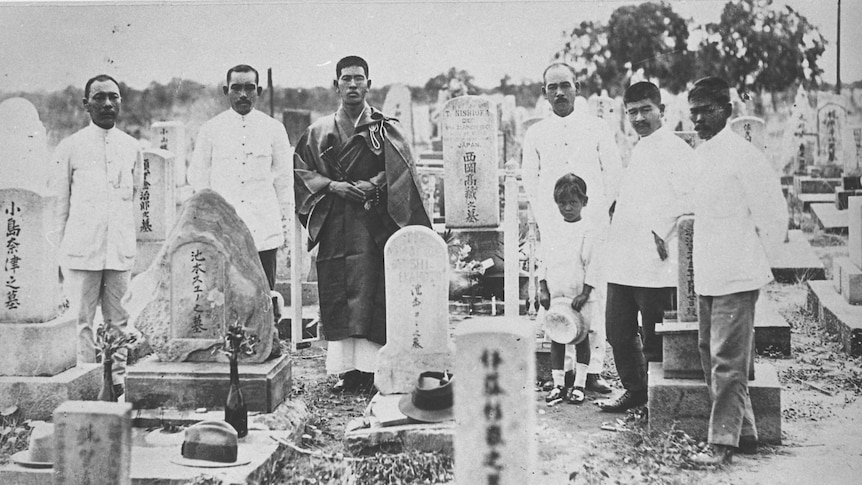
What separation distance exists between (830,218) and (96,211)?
6.44m

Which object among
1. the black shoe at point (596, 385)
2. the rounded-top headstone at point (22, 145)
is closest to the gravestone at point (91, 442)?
the rounded-top headstone at point (22, 145)

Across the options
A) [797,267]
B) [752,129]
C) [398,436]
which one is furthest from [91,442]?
[797,267]

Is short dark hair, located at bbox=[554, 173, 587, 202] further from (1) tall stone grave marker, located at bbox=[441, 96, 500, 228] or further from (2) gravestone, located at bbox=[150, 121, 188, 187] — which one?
(2) gravestone, located at bbox=[150, 121, 188, 187]

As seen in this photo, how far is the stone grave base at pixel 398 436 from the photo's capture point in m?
4.91

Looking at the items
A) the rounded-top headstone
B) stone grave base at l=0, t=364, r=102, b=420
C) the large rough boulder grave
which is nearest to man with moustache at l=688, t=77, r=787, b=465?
the large rough boulder grave

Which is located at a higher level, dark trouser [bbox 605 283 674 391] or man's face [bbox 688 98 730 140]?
man's face [bbox 688 98 730 140]

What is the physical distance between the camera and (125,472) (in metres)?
4.36

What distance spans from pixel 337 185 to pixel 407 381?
1479 mm

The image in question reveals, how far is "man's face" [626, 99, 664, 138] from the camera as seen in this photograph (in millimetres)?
5312

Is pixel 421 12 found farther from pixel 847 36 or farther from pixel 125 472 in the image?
pixel 125 472

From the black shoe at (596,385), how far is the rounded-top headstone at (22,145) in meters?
A: 3.80

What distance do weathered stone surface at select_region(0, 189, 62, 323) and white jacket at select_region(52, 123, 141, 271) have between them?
582 mm

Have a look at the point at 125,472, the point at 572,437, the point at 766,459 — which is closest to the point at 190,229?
the point at 125,472

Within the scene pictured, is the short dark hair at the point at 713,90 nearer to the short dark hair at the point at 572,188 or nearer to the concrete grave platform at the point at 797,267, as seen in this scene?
the short dark hair at the point at 572,188
